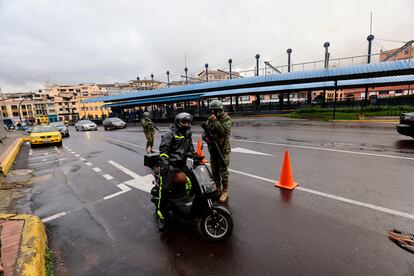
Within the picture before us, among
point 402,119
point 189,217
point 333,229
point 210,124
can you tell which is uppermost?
point 210,124

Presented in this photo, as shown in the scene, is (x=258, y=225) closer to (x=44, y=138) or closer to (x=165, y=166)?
(x=165, y=166)

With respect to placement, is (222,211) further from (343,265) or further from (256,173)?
(256,173)

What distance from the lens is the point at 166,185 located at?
10.5 feet

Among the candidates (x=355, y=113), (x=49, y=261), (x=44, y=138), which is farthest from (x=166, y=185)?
(x=355, y=113)

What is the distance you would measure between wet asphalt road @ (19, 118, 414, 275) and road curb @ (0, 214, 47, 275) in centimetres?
24

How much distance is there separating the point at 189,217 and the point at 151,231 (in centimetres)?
75

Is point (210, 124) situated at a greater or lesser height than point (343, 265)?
greater

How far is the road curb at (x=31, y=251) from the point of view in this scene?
2.36 metres

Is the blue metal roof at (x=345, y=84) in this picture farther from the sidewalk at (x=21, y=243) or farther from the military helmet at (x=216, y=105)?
the sidewalk at (x=21, y=243)

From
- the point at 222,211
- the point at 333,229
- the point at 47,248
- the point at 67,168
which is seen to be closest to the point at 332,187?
the point at 333,229

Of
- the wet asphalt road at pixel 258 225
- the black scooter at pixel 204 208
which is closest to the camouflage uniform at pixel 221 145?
the wet asphalt road at pixel 258 225

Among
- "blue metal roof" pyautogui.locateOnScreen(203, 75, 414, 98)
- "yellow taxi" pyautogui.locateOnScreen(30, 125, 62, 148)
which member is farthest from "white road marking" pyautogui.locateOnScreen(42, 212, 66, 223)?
"blue metal roof" pyautogui.locateOnScreen(203, 75, 414, 98)

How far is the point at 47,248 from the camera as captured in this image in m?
3.08

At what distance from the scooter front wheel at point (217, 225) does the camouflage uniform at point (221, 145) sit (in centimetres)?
126
